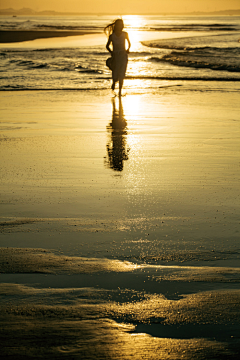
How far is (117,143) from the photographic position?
251 inches

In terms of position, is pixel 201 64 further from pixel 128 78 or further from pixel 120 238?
pixel 120 238

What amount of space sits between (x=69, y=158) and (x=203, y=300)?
356cm

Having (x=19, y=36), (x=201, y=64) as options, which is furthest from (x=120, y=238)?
(x=19, y=36)

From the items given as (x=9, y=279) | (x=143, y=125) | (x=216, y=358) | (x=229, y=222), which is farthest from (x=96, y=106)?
(x=216, y=358)

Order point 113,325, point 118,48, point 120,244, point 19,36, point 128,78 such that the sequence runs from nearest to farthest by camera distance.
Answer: point 113,325
point 120,244
point 118,48
point 128,78
point 19,36

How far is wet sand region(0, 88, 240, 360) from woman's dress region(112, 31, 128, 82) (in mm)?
4509

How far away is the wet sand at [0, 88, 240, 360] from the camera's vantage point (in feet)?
7.00

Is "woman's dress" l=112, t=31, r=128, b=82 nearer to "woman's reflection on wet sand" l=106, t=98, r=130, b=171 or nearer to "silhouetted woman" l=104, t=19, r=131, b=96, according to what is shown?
"silhouetted woman" l=104, t=19, r=131, b=96

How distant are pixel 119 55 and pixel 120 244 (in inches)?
340

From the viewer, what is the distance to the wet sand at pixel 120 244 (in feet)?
→ 7.00

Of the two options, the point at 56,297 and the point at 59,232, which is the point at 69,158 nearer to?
the point at 59,232

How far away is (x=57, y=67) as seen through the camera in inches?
754

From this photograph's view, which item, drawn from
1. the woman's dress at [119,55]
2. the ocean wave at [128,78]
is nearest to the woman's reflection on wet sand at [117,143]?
the woman's dress at [119,55]

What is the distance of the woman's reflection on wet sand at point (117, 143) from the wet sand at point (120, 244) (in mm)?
35
